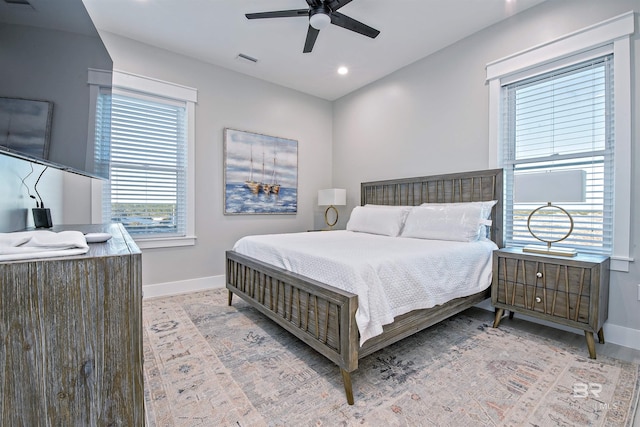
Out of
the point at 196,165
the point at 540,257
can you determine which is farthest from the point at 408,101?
the point at 196,165

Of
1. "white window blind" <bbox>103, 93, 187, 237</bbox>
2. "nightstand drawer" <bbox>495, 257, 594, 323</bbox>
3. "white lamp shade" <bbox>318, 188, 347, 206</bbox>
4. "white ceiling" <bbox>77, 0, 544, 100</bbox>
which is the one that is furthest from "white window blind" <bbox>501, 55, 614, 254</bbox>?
"white window blind" <bbox>103, 93, 187, 237</bbox>

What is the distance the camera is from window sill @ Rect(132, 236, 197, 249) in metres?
3.38

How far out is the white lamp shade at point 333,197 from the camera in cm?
448

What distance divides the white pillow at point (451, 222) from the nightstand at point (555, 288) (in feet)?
1.03

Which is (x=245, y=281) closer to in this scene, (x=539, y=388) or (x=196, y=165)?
(x=196, y=165)

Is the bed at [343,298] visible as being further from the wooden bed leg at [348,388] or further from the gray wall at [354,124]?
the gray wall at [354,124]

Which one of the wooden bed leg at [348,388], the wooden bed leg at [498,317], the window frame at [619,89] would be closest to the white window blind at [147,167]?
the wooden bed leg at [348,388]

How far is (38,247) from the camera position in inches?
32.7

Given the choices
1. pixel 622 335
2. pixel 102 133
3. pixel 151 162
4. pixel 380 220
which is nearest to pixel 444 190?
pixel 380 220

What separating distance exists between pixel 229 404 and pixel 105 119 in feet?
7.63

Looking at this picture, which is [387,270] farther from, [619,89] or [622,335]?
[619,89]

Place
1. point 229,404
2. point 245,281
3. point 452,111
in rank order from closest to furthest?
point 229,404 → point 245,281 → point 452,111

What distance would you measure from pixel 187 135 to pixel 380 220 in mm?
2667

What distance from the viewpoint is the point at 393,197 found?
4.03 meters
